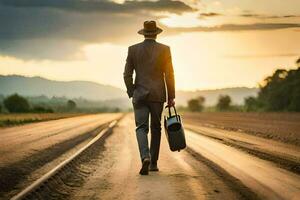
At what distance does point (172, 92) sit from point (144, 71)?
57 centimetres

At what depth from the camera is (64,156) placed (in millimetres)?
14375

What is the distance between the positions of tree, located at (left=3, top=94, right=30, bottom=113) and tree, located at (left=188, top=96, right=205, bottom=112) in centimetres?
4356

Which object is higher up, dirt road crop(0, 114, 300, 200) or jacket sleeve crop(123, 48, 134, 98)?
jacket sleeve crop(123, 48, 134, 98)

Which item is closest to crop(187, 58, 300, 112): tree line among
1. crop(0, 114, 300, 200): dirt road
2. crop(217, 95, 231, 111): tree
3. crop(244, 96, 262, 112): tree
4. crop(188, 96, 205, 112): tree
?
crop(244, 96, 262, 112): tree

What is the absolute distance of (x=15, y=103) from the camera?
130 meters

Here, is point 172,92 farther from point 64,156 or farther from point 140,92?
point 64,156

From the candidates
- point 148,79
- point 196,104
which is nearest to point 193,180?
point 148,79

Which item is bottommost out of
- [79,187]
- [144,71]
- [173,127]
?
[79,187]

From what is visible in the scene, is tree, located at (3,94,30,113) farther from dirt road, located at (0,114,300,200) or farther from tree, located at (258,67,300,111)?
dirt road, located at (0,114,300,200)

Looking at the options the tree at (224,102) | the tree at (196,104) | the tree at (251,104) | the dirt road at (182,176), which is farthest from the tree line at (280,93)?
Result: the dirt road at (182,176)

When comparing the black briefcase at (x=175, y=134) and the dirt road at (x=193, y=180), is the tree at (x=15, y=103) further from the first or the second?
the black briefcase at (x=175, y=134)

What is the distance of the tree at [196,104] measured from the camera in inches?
6142

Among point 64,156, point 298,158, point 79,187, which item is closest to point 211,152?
point 298,158

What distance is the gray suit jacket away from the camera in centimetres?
1039
